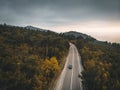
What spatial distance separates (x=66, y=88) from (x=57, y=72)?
1268cm

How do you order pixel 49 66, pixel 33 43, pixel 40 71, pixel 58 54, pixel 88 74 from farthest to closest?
pixel 33 43
pixel 58 54
pixel 49 66
pixel 40 71
pixel 88 74

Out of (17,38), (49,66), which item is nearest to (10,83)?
(49,66)

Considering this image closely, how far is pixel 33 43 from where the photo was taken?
13625 centimetres

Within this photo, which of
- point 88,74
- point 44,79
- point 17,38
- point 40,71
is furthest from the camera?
Answer: point 17,38

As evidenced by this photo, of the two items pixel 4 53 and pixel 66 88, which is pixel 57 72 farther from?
pixel 4 53

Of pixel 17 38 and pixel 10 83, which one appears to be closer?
pixel 10 83

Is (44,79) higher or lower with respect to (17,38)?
lower

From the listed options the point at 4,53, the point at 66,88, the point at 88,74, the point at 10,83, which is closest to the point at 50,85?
the point at 66,88

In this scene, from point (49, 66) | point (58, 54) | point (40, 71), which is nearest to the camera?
point (40, 71)

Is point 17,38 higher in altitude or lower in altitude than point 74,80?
higher

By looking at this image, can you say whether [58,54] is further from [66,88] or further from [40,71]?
[66,88]

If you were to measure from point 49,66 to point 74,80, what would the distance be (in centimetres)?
1052

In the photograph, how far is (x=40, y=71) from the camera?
65250 millimetres

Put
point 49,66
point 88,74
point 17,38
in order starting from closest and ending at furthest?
1. point 88,74
2. point 49,66
3. point 17,38
